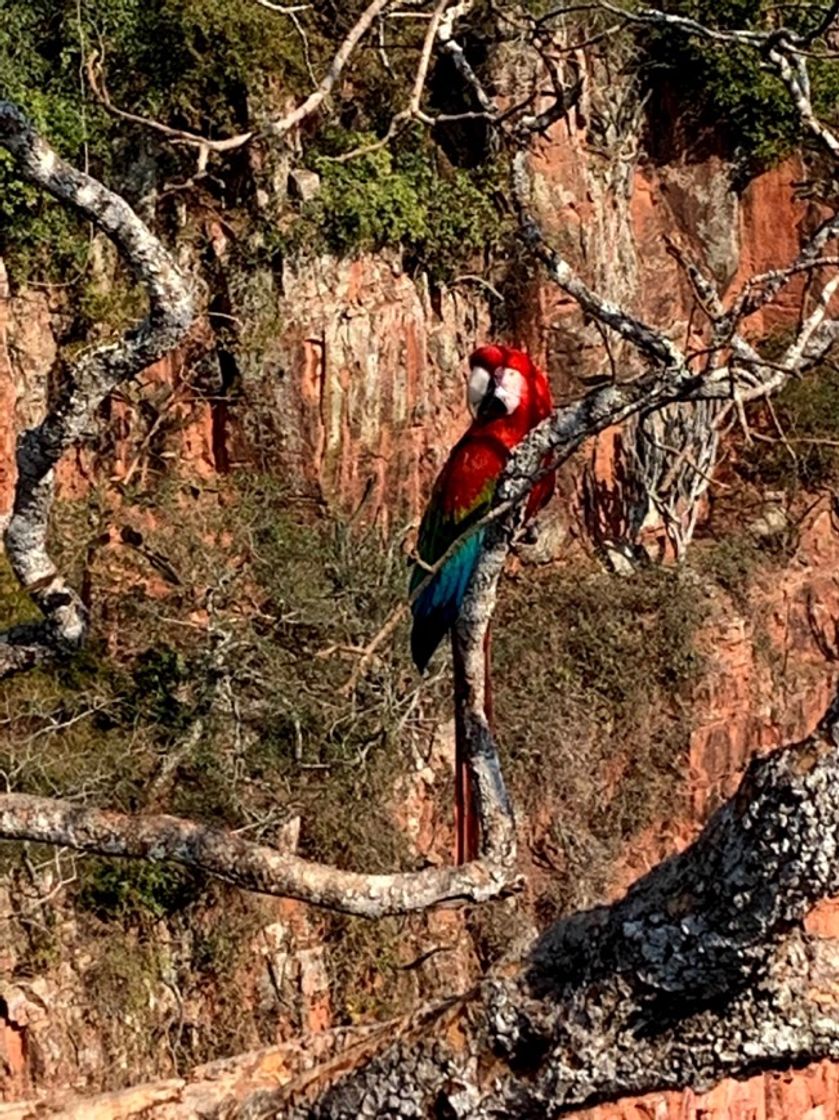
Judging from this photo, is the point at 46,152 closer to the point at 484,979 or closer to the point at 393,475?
the point at 484,979

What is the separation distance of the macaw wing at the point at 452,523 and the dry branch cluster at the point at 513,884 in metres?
0.78

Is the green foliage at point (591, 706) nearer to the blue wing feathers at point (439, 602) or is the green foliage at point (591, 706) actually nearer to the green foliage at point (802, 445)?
the green foliage at point (802, 445)

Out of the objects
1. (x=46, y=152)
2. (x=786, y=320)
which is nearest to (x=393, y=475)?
(x=786, y=320)

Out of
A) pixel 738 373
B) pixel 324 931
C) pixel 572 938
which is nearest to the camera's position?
pixel 572 938

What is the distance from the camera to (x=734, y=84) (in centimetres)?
602

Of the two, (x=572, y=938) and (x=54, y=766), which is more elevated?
(x=572, y=938)

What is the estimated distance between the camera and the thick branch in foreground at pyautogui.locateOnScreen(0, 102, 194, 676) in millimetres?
1522

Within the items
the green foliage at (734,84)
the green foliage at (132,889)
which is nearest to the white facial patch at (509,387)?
the green foliage at (132,889)

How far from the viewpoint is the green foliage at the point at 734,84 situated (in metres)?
5.91

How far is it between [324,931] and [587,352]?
242 cm

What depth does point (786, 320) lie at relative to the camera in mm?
6406

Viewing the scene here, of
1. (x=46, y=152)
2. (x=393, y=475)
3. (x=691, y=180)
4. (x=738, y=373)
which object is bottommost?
(x=393, y=475)

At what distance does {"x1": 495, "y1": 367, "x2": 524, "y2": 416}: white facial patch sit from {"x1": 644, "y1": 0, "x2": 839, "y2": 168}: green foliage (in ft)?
12.4

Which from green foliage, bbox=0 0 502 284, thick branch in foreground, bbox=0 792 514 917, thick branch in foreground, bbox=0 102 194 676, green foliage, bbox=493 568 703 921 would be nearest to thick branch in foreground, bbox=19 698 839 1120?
thick branch in foreground, bbox=0 792 514 917
